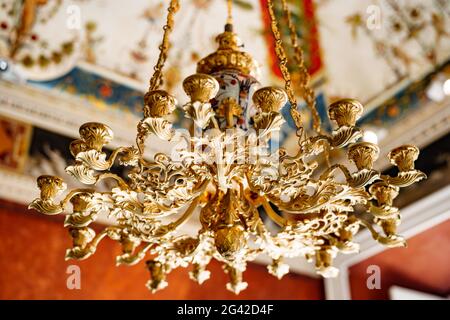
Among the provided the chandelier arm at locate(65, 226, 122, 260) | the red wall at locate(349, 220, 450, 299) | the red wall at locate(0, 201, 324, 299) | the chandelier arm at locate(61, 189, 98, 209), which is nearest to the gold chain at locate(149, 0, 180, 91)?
the chandelier arm at locate(61, 189, 98, 209)

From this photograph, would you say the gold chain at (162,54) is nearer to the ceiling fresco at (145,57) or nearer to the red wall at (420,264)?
the ceiling fresco at (145,57)

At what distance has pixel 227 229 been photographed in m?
2.61

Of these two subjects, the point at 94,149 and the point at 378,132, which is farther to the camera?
the point at 378,132

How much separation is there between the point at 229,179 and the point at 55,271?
8.04ft

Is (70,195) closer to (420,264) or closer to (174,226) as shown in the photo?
(174,226)

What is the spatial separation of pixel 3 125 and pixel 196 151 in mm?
2945

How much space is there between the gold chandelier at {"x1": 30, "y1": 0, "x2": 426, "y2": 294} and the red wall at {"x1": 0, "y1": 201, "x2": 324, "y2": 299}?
1619 millimetres

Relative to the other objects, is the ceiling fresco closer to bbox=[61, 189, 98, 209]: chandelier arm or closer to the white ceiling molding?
the white ceiling molding

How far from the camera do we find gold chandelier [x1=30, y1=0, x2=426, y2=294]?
2371 millimetres

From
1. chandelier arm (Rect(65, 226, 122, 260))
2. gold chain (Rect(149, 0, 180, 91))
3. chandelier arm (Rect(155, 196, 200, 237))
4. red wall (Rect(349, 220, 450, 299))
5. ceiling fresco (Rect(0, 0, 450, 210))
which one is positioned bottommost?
chandelier arm (Rect(65, 226, 122, 260))

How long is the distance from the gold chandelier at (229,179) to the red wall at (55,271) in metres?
1.62

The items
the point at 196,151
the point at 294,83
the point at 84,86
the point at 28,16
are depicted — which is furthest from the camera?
the point at 294,83
